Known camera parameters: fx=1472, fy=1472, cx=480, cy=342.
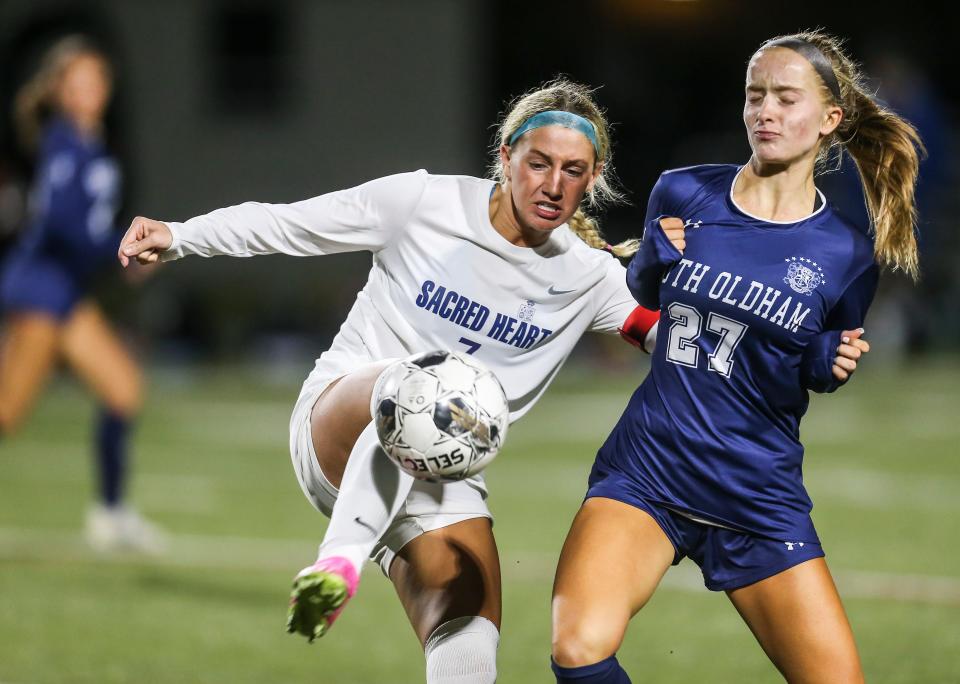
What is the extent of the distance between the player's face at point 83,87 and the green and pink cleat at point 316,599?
5035 millimetres

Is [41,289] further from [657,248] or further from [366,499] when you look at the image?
[657,248]

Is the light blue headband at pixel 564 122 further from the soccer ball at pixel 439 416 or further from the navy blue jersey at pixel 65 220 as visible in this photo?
the navy blue jersey at pixel 65 220

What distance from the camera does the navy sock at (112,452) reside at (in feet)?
26.8

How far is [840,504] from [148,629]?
17.3ft

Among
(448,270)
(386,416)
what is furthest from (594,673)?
(448,270)

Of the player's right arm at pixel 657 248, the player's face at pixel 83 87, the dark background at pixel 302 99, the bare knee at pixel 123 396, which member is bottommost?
the dark background at pixel 302 99

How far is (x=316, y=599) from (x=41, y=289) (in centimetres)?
484

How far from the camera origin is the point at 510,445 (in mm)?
13102

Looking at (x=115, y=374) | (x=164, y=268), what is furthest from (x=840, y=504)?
(x=164, y=268)

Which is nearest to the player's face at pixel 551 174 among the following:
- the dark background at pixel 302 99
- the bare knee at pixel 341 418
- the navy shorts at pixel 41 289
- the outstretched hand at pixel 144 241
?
the bare knee at pixel 341 418

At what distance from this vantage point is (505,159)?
4402 mm

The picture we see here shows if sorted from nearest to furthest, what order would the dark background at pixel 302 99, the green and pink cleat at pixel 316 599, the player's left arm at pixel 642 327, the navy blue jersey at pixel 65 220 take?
1. the green and pink cleat at pixel 316 599
2. the player's left arm at pixel 642 327
3. the navy blue jersey at pixel 65 220
4. the dark background at pixel 302 99

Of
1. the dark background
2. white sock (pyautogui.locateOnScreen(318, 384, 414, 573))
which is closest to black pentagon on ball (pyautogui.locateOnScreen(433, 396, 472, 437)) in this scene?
white sock (pyautogui.locateOnScreen(318, 384, 414, 573))

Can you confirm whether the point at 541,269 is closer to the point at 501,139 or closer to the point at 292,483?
the point at 501,139
